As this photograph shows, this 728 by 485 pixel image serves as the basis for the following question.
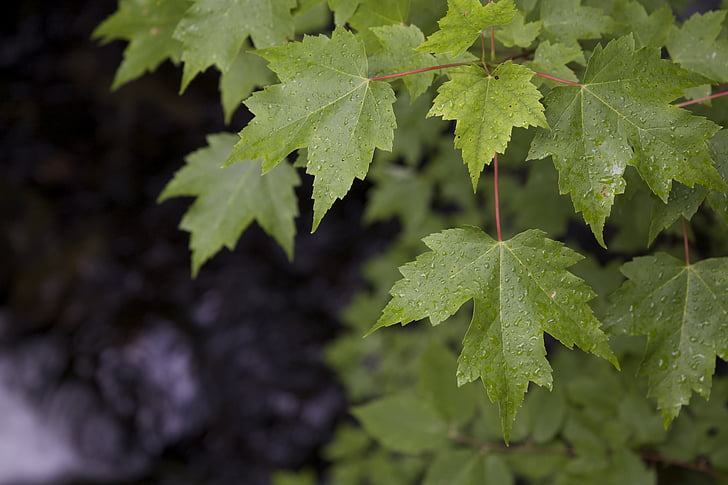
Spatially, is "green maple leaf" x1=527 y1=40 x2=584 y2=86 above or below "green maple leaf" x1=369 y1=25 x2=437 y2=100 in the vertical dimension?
below

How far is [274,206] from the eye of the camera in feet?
5.65

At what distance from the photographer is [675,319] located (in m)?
1.25

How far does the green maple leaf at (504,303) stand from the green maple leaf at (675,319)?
22 centimetres

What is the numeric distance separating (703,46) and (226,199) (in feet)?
4.71

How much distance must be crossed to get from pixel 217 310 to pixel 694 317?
11.5 ft

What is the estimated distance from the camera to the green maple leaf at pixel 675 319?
1.19 meters

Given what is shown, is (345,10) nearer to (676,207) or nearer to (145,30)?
(145,30)

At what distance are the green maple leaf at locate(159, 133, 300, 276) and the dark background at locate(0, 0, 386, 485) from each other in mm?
2322

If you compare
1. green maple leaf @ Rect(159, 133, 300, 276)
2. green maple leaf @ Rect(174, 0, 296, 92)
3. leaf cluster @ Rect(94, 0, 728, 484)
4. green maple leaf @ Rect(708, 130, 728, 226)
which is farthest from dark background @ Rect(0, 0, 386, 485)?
green maple leaf @ Rect(708, 130, 728, 226)

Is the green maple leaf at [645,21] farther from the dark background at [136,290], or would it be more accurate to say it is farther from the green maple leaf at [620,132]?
the dark background at [136,290]

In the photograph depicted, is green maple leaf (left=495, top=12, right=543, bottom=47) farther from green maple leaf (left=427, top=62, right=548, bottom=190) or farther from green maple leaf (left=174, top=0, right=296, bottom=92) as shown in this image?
green maple leaf (left=174, top=0, right=296, bottom=92)

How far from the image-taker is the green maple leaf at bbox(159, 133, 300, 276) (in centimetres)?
171

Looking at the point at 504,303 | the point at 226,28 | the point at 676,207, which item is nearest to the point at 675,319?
the point at 676,207

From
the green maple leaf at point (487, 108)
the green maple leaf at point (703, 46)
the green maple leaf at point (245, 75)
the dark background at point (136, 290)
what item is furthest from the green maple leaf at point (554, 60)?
the dark background at point (136, 290)
